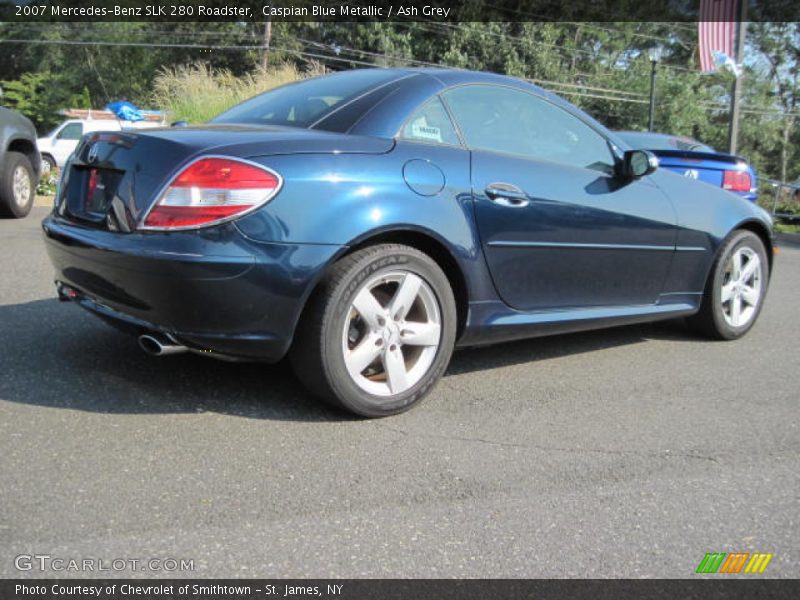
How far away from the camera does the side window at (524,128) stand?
3748 millimetres

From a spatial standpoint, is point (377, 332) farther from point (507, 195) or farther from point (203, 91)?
point (203, 91)

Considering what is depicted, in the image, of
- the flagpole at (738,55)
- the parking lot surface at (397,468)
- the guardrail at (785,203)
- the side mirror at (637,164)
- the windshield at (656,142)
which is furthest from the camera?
the flagpole at (738,55)

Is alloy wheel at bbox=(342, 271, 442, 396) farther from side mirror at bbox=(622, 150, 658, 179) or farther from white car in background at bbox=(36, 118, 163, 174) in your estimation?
white car in background at bbox=(36, 118, 163, 174)

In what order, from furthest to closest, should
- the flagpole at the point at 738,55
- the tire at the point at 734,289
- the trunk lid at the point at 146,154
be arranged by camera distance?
the flagpole at the point at 738,55
the tire at the point at 734,289
the trunk lid at the point at 146,154

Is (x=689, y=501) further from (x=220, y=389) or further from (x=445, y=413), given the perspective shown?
(x=220, y=389)

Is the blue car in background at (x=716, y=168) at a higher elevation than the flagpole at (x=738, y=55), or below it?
below

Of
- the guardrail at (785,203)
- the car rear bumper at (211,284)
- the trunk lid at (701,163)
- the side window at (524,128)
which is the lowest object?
the guardrail at (785,203)

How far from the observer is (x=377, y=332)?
3.28 m

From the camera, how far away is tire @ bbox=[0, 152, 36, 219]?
8.52 metres

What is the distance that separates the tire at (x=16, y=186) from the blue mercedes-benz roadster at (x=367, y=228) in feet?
17.9

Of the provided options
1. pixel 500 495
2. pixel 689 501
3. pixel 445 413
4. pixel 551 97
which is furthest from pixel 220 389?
pixel 551 97

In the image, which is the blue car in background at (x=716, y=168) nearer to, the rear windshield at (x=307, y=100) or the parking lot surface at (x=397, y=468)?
the parking lot surface at (x=397, y=468)

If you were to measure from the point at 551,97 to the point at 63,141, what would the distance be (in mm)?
20893

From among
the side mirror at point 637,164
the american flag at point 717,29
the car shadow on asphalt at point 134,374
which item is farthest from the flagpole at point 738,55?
the car shadow on asphalt at point 134,374
